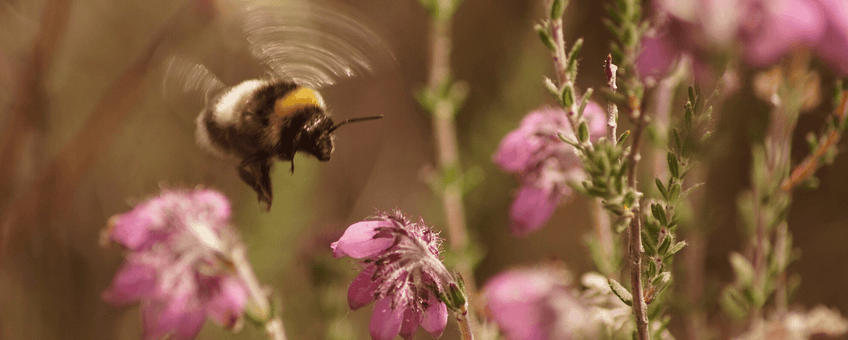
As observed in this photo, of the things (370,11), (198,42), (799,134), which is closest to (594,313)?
(799,134)

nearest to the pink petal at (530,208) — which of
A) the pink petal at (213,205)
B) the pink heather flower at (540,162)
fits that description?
the pink heather flower at (540,162)

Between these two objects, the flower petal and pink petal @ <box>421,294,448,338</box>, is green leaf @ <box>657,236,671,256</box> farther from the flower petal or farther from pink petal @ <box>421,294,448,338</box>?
the flower petal

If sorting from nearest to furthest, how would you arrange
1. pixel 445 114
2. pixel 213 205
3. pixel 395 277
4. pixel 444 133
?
pixel 395 277 → pixel 213 205 → pixel 445 114 → pixel 444 133

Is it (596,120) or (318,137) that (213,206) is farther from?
(596,120)

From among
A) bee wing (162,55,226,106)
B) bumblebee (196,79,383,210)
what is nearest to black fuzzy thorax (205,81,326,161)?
bumblebee (196,79,383,210)

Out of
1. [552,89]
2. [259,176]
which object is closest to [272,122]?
[259,176]
